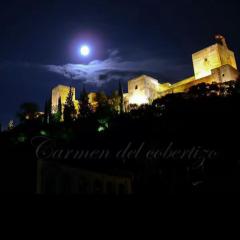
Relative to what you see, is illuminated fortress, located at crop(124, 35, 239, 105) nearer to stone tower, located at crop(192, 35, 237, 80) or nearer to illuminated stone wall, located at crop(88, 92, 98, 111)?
stone tower, located at crop(192, 35, 237, 80)

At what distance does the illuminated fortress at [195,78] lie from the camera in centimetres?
5244

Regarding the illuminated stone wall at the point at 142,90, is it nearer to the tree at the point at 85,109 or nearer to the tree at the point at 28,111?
the tree at the point at 85,109

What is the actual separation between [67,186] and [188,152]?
48.0 feet

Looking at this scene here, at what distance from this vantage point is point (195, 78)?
56.7 meters

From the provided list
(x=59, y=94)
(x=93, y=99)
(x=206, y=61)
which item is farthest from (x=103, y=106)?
(x=206, y=61)

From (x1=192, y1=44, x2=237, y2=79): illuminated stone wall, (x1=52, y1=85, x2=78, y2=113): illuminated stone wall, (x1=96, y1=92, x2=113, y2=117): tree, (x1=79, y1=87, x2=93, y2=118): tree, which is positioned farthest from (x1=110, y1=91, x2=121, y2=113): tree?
(x1=192, y1=44, x2=237, y2=79): illuminated stone wall

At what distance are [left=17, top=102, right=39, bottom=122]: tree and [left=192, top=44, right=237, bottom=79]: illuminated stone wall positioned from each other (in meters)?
40.5

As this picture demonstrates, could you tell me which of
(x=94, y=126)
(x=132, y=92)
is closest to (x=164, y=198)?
(x=94, y=126)

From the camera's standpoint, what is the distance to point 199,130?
103ft

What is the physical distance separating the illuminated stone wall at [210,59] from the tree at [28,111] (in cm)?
4046

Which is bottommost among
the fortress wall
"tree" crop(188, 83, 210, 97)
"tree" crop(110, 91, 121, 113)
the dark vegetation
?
the dark vegetation

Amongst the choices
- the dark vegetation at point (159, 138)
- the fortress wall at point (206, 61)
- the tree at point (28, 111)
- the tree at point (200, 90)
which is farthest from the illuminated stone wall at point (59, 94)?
the tree at point (200, 90)

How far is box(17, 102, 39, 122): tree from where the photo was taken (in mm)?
65456

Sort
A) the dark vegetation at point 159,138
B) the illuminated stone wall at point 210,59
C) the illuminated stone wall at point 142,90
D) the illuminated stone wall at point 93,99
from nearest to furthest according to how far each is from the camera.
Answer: the dark vegetation at point 159,138 → the illuminated stone wall at point 210,59 → the illuminated stone wall at point 142,90 → the illuminated stone wall at point 93,99
